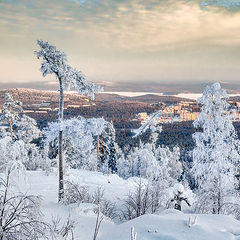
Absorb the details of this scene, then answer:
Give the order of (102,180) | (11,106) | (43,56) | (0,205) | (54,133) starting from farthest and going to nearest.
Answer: (11,106) < (102,180) < (54,133) < (43,56) < (0,205)

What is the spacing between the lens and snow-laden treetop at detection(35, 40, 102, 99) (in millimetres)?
13117

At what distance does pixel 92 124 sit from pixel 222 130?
7293 mm

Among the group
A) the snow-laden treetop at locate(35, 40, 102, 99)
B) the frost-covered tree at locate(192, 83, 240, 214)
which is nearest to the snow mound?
the frost-covered tree at locate(192, 83, 240, 214)

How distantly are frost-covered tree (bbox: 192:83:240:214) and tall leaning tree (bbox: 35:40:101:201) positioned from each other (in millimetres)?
6507

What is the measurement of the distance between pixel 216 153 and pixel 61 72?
31.4 feet

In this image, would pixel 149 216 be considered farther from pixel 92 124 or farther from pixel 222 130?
pixel 222 130

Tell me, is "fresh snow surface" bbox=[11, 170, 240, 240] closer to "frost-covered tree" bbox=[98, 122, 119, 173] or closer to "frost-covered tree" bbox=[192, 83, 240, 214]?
"frost-covered tree" bbox=[192, 83, 240, 214]

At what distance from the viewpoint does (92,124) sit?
13.7 m

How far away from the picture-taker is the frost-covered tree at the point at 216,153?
14.0 metres

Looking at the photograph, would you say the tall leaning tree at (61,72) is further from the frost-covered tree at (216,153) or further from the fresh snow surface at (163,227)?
the frost-covered tree at (216,153)

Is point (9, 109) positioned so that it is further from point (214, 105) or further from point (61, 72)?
point (214, 105)

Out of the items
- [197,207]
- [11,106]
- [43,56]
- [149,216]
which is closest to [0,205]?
[149,216]

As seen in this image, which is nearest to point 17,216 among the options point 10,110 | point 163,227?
point 163,227

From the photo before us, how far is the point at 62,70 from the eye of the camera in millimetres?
13359
